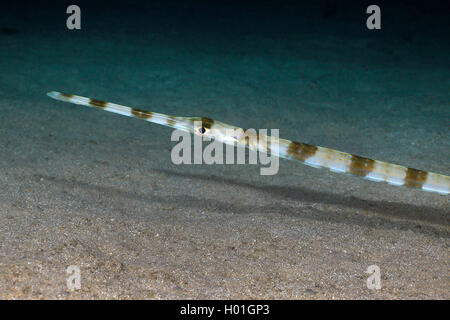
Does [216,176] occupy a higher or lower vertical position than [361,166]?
lower

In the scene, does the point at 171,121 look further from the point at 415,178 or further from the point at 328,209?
the point at 328,209

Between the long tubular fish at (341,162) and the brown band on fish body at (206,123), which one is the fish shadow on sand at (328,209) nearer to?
the long tubular fish at (341,162)

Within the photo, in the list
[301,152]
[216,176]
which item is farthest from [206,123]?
[216,176]

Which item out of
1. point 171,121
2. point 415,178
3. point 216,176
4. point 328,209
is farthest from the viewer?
point 216,176

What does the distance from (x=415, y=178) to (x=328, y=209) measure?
1.68 m

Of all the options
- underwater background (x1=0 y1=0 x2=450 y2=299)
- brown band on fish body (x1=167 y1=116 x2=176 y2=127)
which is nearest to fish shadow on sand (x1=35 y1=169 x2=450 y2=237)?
underwater background (x1=0 y1=0 x2=450 y2=299)

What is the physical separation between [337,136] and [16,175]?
6386 mm

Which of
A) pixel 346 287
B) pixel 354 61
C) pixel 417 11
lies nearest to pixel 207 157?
pixel 346 287

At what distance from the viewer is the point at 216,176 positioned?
720cm

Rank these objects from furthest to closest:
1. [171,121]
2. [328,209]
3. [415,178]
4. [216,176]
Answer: [216,176] → [328,209] → [415,178] → [171,121]

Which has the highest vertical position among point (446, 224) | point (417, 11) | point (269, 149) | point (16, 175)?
point (417, 11)

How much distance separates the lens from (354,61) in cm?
1628

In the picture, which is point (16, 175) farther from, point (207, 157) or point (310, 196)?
point (310, 196)

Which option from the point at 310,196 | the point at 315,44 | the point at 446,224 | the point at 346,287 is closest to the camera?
the point at 346,287
